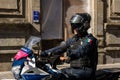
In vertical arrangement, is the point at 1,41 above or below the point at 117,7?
below

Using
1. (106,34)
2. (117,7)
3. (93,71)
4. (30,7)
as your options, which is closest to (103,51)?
(106,34)

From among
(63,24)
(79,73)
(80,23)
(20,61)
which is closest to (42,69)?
(20,61)

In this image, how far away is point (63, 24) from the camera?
45.9 feet

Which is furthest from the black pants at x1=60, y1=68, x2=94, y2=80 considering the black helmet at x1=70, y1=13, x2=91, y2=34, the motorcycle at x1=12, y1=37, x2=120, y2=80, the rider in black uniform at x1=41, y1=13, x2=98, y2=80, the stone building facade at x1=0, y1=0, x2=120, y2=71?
the stone building facade at x1=0, y1=0, x2=120, y2=71

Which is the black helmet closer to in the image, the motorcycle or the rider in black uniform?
the rider in black uniform

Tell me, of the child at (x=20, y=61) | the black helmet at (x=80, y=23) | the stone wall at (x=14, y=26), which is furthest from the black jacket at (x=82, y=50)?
the stone wall at (x=14, y=26)

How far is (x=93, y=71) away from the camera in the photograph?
6.14 metres

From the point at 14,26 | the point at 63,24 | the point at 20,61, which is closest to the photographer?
the point at 20,61

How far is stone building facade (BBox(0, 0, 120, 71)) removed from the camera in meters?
12.4

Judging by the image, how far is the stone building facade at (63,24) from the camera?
12398mm

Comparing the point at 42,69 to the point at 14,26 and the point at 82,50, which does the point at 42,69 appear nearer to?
the point at 82,50

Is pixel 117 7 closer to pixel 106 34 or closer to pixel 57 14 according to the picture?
pixel 106 34

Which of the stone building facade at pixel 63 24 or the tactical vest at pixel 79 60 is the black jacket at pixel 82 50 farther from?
the stone building facade at pixel 63 24

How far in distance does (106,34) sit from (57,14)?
215 cm
